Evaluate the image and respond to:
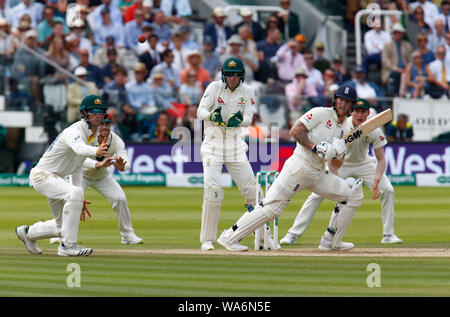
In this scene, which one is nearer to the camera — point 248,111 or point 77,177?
point 248,111

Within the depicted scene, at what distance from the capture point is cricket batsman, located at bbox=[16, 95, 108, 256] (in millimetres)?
9883

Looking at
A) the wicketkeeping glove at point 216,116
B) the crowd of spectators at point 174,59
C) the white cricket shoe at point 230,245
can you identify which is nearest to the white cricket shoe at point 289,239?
the white cricket shoe at point 230,245

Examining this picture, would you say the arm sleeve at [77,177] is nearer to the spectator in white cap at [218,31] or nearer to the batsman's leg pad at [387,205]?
the batsman's leg pad at [387,205]

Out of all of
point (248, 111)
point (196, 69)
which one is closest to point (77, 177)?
point (248, 111)

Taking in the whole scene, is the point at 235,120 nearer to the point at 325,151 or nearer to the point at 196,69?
the point at 325,151

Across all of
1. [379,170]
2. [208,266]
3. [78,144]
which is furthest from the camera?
[379,170]

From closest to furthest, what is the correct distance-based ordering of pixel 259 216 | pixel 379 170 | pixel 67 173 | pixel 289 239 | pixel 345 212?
pixel 259 216, pixel 67 173, pixel 345 212, pixel 379 170, pixel 289 239

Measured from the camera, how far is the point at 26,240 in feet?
34.0

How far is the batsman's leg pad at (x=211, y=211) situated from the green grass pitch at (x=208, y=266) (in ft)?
0.88

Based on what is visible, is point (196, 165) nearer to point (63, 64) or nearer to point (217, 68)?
point (217, 68)

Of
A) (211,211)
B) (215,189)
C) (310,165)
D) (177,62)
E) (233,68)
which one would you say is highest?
(177,62)

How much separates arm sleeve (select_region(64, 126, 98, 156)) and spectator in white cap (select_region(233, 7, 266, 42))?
1372 cm

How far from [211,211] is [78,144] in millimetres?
1901
